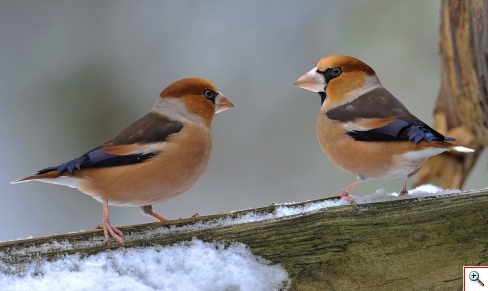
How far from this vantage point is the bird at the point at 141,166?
7.13 ft

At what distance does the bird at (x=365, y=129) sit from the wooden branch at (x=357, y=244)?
29cm

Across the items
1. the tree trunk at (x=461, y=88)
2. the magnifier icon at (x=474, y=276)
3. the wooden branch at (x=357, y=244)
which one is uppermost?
the tree trunk at (x=461, y=88)

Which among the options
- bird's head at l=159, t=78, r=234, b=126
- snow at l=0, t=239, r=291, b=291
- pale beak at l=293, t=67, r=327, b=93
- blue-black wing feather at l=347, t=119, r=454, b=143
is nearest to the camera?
snow at l=0, t=239, r=291, b=291

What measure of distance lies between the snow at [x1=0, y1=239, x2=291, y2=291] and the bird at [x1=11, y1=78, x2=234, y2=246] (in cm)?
24

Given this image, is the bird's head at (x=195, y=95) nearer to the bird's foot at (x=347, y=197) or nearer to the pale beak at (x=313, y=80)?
the pale beak at (x=313, y=80)

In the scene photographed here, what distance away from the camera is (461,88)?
3611 mm

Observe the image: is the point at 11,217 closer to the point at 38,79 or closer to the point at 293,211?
the point at 38,79

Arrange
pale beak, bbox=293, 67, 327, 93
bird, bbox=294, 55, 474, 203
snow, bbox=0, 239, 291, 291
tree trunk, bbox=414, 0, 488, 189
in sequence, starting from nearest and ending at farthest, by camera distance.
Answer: snow, bbox=0, 239, 291, 291, bird, bbox=294, 55, 474, 203, pale beak, bbox=293, 67, 327, 93, tree trunk, bbox=414, 0, 488, 189

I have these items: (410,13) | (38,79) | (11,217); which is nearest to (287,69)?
(410,13)

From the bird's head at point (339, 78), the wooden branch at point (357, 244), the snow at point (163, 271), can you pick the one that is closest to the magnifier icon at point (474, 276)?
the wooden branch at point (357, 244)

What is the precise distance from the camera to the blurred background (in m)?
4.62

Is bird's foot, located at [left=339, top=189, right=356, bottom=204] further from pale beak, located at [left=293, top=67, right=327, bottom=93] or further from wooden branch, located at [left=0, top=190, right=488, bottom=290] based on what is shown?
pale beak, located at [left=293, top=67, right=327, bottom=93]

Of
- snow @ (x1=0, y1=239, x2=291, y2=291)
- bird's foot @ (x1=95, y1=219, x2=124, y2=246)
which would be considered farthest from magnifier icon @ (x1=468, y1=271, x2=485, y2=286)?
bird's foot @ (x1=95, y1=219, x2=124, y2=246)

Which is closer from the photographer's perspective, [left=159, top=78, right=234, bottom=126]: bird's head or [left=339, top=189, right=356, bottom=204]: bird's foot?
[left=339, top=189, right=356, bottom=204]: bird's foot
